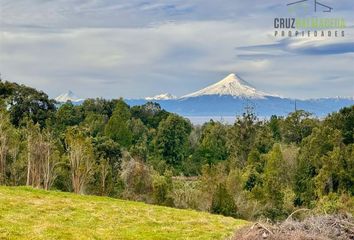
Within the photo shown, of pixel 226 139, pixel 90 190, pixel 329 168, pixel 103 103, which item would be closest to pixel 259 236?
pixel 90 190

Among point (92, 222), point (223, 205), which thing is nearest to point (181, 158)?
point (223, 205)

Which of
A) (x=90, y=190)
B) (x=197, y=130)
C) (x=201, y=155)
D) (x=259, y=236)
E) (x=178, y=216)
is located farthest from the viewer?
(x=197, y=130)

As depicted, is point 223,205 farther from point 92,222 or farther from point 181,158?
point 181,158

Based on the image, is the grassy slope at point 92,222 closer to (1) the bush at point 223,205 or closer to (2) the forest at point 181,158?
(2) the forest at point 181,158

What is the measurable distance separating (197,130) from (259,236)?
8549 centimetres

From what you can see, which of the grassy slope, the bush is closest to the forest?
the bush

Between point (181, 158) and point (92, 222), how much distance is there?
6288 cm

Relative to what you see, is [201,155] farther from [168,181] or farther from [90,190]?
[90,190]

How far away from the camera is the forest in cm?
4084

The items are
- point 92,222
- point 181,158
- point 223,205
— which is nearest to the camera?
point 92,222

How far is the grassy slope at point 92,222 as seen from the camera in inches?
582

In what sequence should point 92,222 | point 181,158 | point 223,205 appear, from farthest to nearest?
point 181,158
point 223,205
point 92,222

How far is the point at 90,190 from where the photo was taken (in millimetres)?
48844

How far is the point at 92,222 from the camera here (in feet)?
56.1
